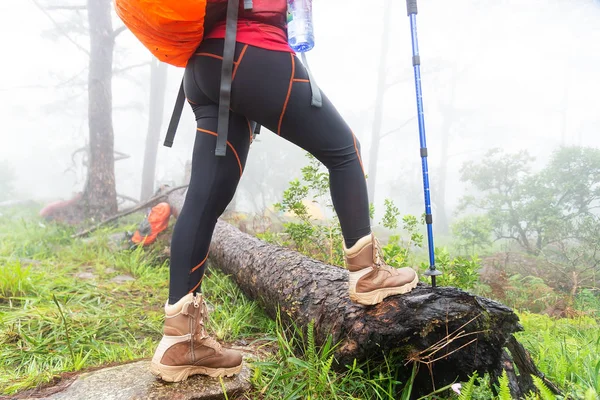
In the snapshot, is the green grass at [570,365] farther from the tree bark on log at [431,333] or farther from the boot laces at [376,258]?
the boot laces at [376,258]

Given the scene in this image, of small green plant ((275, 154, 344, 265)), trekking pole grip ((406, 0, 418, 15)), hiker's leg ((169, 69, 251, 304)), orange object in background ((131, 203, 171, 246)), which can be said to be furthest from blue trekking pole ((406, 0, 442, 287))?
orange object in background ((131, 203, 171, 246))

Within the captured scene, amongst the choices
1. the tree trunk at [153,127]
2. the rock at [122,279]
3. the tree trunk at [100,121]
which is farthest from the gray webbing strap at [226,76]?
the tree trunk at [153,127]

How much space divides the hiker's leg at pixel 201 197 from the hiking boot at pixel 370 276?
61cm

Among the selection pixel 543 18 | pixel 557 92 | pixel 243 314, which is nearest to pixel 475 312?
pixel 243 314

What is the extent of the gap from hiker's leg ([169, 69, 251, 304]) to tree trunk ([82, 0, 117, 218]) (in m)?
7.04

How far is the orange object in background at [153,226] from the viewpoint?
4883 millimetres

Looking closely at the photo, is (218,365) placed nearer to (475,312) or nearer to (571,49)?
(475,312)

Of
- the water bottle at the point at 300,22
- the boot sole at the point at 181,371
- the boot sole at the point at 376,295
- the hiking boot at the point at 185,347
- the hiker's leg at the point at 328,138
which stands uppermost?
the water bottle at the point at 300,22

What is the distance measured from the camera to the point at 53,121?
63375 mm

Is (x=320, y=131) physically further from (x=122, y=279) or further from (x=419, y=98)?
(x=122, y=279)

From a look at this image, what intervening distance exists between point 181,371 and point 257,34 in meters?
1.40

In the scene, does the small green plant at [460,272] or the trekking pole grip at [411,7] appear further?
the small green plant at [460,272]

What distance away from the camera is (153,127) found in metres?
13.8

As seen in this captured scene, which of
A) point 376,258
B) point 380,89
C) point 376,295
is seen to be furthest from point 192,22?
point 380,89
